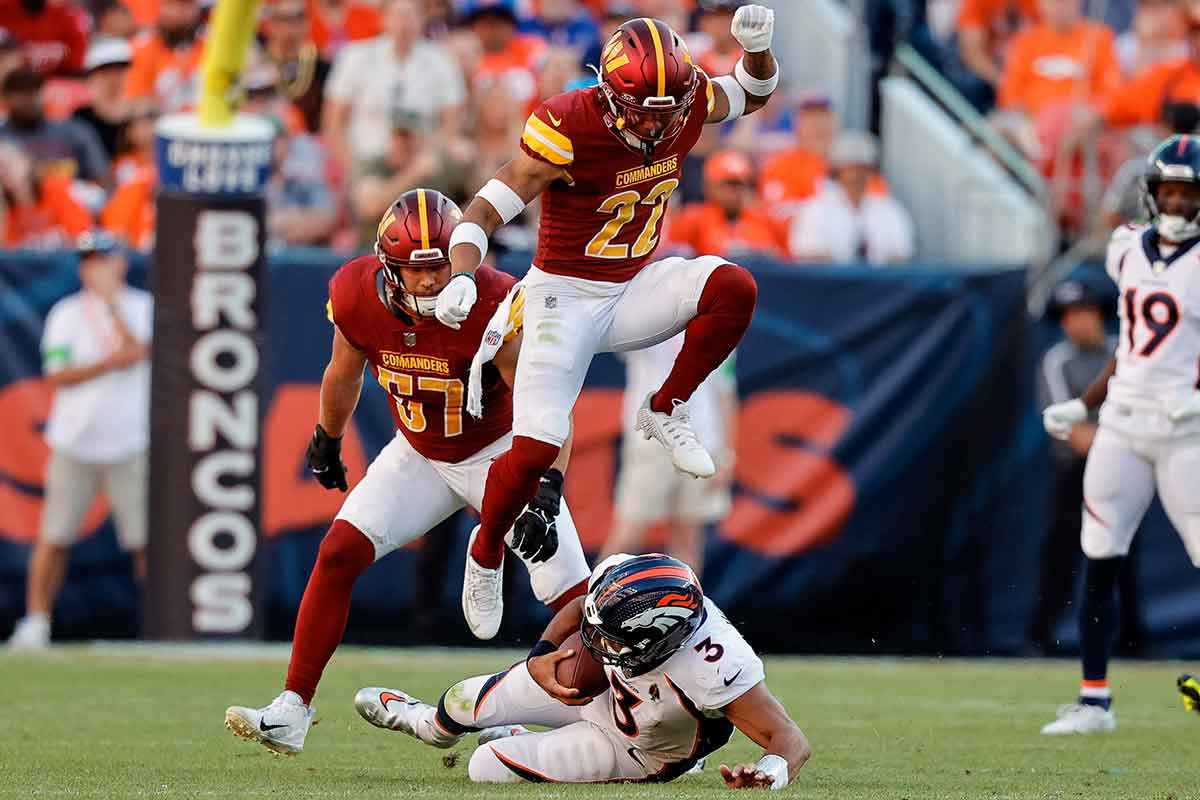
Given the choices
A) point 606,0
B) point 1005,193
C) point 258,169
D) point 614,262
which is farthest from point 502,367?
point 606,0

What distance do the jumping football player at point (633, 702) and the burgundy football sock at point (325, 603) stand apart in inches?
14.1

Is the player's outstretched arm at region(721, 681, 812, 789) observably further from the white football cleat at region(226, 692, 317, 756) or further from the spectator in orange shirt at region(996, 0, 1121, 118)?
the spectator in orange shirt at region(996, 0, 1121, 118)

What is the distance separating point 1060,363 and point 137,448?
4941 mm

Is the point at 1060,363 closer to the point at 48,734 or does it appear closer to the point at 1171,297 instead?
the point at 1171,297

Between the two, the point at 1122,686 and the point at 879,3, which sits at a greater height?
the point at 879,3

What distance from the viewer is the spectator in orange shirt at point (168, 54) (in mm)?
12859

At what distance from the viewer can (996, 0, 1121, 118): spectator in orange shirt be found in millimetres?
12961

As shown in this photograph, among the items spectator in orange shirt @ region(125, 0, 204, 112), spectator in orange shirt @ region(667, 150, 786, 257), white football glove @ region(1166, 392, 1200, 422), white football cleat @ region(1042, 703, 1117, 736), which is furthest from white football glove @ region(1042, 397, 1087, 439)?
spectator in orange shirt @ region(125, 0, 204, 112)

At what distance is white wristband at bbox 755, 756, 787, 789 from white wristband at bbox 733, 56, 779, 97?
96.9 inches

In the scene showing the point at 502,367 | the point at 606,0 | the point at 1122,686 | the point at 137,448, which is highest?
the point at 606,0

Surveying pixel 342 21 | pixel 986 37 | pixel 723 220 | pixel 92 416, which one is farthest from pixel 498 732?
pixel 986 37

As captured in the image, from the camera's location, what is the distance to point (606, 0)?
13.8 m

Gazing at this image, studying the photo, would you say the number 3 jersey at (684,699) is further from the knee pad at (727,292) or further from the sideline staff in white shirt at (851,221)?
the sideline staff in white shirt at (851,221)

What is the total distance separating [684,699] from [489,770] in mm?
692
